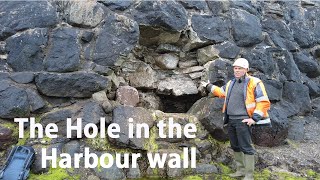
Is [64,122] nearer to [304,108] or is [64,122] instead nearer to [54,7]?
[54,7]

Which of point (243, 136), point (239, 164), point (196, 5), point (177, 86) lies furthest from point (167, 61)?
point (239, 164)

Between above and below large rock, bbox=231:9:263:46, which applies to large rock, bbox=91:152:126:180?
below

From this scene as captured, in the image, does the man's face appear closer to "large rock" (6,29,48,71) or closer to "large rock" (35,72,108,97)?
"large rock" (35,72,108,97)

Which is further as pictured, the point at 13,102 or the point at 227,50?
the point at 227,50

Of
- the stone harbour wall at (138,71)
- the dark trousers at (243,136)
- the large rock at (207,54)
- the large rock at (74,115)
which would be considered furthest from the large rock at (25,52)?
the dark trousers at (243,136)

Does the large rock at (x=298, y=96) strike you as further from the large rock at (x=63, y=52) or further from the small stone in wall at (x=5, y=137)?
the small stone in wall at (x=5, y=137)

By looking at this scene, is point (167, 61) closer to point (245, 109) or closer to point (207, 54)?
point (207, 54)

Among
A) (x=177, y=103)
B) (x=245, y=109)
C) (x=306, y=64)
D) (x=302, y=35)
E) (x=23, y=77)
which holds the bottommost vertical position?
(x=177, y=103)

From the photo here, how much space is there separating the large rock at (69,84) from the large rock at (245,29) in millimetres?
2658

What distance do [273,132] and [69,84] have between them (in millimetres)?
3402

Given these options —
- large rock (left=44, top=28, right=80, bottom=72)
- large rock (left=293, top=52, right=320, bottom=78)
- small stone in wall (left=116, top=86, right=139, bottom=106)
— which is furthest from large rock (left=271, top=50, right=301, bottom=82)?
large rock (left=44, top=28, right=80, bottom=72)

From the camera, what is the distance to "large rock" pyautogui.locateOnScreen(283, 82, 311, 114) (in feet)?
21.2

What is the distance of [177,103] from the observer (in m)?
6.34

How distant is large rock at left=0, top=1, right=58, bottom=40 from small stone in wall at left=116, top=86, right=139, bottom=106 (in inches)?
57.8
